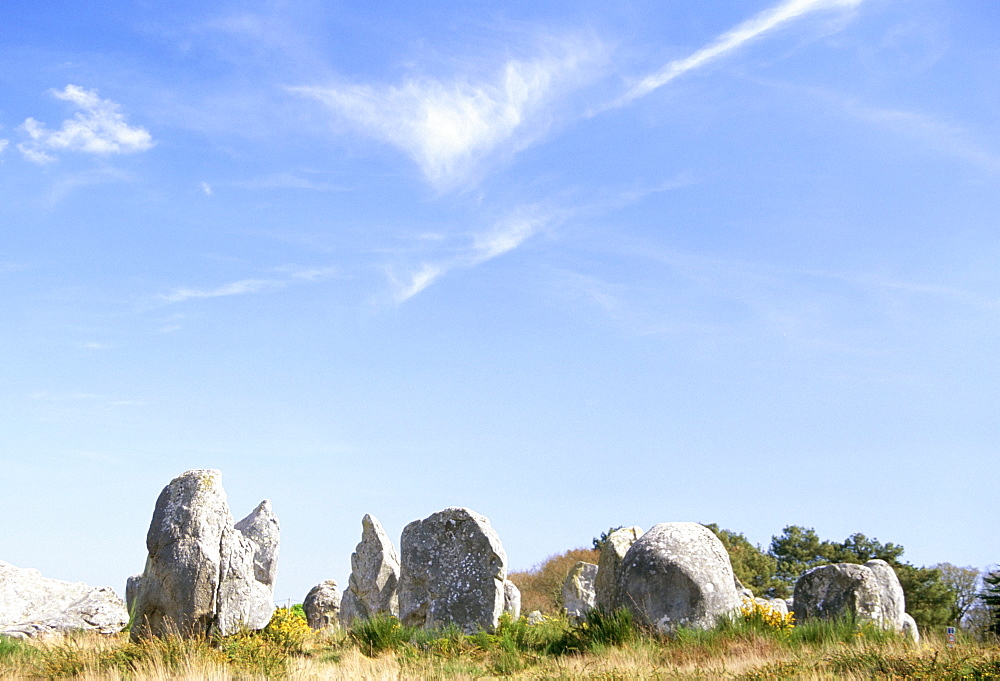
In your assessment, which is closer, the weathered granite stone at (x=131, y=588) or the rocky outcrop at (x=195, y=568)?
the rocky outcrop at (x=195, y=568)

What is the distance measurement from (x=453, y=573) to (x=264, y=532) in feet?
25.3

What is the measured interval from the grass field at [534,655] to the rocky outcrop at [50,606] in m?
3.29

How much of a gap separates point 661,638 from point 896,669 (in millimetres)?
4304

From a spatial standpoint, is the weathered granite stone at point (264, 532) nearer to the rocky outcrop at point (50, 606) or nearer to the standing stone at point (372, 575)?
the standing stone at point (372, 575)

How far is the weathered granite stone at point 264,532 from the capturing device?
22.3 meters

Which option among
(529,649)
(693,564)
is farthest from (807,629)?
(529,649)

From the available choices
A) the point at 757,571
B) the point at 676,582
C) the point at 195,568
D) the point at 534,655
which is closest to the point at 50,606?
the point at 195,568

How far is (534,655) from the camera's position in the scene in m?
14.4

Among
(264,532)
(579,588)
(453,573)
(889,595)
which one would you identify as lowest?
(889,595)

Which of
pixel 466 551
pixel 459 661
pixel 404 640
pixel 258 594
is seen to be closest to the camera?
pixel 459 661

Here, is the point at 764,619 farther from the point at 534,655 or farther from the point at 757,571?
the point at 757,571

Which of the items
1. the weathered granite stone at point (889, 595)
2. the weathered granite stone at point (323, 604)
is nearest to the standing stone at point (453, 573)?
the weathered granite stone at point (323, 604)

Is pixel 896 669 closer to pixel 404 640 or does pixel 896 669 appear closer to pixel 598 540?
pixel 404 640

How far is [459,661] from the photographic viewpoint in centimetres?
1367
